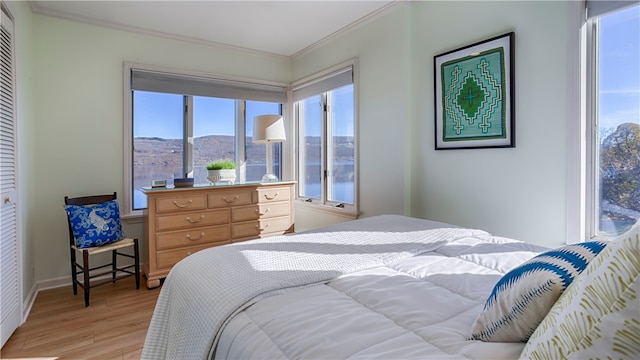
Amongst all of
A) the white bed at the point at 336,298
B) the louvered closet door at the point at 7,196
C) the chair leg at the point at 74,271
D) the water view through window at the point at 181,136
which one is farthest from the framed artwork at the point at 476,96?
the chair leg at the point at 74,271

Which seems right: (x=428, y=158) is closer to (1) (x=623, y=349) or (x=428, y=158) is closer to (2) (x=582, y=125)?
(2) (x=582, y=125)

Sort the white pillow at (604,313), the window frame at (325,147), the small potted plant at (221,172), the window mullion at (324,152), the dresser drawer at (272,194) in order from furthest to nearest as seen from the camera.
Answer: the window mullion at (324,152)
the dresser drawer at (272,194)
the small potted plant at (221,172)
the window frame at (325,147)
the white pillow at (604,313)

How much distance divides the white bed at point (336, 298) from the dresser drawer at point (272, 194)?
1981 millimetres

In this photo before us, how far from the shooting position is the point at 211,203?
11.0ft

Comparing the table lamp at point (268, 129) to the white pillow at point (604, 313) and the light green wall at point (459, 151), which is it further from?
the white pillow at point (604, 313)

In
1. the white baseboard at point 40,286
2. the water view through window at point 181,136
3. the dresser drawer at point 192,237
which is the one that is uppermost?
the water view through window at point 181,136

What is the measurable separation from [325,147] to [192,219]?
171 centimetres

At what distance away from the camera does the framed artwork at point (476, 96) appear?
237 cm

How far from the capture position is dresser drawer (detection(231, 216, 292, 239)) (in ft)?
11.6

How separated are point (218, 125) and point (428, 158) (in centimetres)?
254

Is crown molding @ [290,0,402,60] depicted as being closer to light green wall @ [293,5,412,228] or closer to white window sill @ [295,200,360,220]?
light green wall @ [293,5,412,228]

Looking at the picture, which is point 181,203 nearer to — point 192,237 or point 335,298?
point 192,237

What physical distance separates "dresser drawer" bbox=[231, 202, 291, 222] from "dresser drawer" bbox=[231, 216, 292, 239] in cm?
6

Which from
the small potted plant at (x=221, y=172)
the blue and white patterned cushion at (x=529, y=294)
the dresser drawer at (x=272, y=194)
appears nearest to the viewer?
the blue and white patterned cushion at (x=529, y=294)
